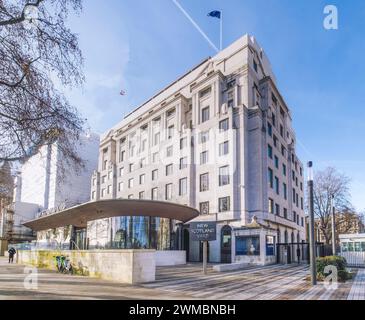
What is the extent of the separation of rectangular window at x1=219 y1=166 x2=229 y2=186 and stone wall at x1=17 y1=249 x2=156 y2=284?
22.6 meters

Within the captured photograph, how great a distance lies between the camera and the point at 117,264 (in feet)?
54.2

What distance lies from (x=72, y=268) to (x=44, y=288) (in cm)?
739

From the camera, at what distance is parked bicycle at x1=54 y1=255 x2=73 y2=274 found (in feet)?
67.3

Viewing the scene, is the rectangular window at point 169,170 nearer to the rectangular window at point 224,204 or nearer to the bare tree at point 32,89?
the rectangular window at point 224,204

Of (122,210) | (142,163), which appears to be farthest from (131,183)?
(122,210)

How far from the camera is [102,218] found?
30.5 metres

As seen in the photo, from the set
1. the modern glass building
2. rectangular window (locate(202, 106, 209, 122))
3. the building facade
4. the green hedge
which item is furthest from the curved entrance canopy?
rectangular window (locate(202, 106, 209, 122))

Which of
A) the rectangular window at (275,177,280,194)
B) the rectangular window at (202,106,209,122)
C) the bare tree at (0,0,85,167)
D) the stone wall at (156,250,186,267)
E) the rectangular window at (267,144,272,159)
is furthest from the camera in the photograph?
the rectangular window at (202,106,209,122)

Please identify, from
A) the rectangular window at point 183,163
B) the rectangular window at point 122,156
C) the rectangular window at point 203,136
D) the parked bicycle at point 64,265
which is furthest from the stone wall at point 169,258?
the rectangular window at point 122,156

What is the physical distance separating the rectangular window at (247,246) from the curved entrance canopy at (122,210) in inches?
202

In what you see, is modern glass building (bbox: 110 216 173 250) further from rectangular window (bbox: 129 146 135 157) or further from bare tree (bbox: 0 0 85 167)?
rectangular window (bbox: 129 146 135 157)

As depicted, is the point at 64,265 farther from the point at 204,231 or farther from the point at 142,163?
the point at 142,163
